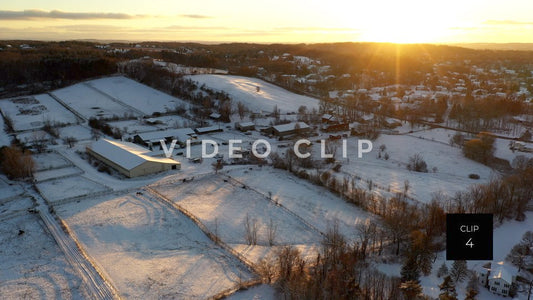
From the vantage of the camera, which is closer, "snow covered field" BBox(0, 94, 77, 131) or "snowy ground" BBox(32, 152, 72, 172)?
"snowy ground" BBox(32, 152, 72, 172)

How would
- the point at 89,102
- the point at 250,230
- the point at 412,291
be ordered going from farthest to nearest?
the point at 89,102 → the point at 250,230 → the point at 412,291

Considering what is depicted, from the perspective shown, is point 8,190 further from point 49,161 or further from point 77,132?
point 77,132

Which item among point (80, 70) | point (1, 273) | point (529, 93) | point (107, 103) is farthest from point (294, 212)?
point (529, 93)

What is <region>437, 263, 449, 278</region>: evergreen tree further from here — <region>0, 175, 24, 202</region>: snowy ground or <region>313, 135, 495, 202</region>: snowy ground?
<region>0, 175, 24, 202</region>: snowy ground

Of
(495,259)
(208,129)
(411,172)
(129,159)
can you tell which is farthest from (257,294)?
(208,129)

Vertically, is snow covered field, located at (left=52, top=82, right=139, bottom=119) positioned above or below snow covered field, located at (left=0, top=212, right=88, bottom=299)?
above

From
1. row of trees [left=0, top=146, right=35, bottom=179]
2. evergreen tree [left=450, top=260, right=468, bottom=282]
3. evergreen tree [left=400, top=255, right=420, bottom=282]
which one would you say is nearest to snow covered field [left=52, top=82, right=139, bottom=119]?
row of trees [left=0, top=146, right=35, bottom=179]
